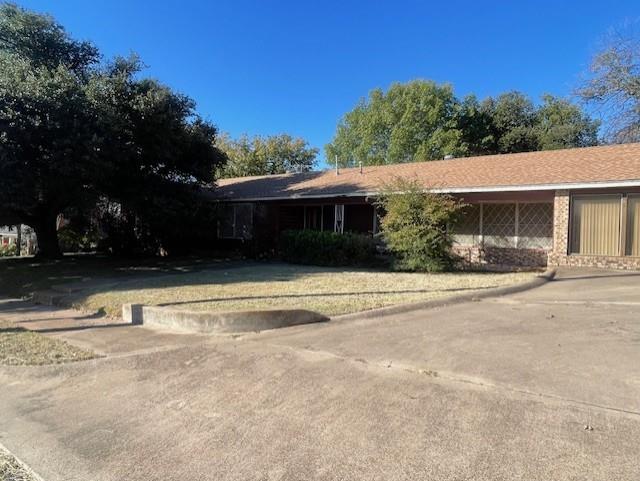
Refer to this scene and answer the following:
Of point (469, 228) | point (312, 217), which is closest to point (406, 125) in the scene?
point (312, 217)

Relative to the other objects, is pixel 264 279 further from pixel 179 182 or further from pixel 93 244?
pixel 93 244

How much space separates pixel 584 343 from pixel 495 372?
1.79 meters

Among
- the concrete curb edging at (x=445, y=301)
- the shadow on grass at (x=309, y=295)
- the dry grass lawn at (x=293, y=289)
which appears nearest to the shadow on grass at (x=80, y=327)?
the dry grass lawn at (x=293, y=289)

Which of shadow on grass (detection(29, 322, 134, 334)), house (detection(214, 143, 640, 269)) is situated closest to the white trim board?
house (detection(214, 143, 640, 269))

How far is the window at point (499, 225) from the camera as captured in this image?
54.4 feet

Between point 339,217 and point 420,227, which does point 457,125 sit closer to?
point 339,217

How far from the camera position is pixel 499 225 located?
1683cm

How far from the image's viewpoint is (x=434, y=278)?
12391 mm

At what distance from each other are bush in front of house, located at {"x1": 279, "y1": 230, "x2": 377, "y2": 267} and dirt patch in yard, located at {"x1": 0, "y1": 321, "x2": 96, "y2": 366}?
9799 millimetres

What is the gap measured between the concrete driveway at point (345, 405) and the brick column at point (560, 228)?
7720 mm

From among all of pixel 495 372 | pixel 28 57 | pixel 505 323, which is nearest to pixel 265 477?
pixel 495 372

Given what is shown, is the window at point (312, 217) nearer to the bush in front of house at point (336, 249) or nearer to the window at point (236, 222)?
the window at point (236, 222)

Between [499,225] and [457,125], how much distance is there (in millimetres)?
24262

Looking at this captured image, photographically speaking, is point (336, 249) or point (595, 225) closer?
point (595, 225)
